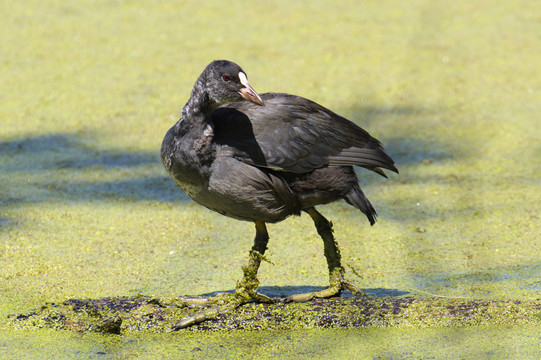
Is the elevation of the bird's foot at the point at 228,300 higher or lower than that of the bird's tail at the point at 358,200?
lower

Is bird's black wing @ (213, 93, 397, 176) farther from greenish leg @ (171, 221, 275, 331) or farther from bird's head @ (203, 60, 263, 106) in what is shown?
greenish leg @ (171, 221, 275, 331)

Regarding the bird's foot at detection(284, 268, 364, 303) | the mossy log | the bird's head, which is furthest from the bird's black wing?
the mossy log

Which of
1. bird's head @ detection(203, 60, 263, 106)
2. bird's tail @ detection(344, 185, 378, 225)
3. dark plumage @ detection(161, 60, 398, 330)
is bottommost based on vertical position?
bird's tail @ detection(344, 185, 378, 225)

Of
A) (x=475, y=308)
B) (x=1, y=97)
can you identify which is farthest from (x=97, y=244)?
(x=1, y=97)

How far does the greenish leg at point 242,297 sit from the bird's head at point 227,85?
53 centimetres

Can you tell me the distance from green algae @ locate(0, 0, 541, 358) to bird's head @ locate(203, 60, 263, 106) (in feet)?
2.95

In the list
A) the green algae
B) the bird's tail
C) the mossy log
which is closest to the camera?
the mossy log

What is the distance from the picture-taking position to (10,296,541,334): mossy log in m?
2.89

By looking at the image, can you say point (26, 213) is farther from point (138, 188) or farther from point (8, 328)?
point (8, 328)

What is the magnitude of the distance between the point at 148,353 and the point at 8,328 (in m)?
0.58

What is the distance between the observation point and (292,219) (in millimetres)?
4301

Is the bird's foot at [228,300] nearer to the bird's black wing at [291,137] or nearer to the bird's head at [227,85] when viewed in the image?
the bird's black wing at [291,137]

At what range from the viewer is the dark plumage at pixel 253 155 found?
292 cm

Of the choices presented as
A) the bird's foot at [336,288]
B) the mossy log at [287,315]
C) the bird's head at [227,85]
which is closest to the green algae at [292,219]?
the mossy log at [287,315]
